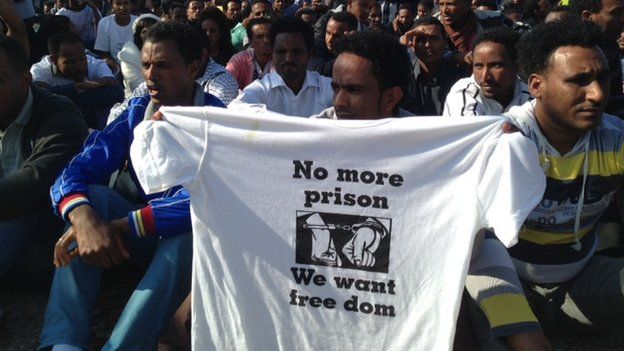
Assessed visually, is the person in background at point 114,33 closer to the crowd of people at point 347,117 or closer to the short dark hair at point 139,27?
the short dark hair at point 139,27

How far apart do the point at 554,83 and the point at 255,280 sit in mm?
1470

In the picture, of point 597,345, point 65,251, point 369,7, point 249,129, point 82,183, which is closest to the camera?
point 249,129

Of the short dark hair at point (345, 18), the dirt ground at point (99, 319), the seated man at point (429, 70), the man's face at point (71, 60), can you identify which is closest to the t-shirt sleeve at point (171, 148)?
the dirt ground at point (99, 319)

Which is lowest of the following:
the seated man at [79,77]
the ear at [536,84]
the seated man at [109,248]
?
the seated man at [109,248]

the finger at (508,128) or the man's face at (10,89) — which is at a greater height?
the finger at (508,128)

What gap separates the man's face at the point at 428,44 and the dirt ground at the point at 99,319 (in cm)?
248

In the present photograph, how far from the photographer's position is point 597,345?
11.6 ft

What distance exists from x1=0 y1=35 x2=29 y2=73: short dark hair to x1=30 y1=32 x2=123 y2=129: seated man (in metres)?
1.76

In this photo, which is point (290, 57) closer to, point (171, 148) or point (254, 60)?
point (254, 60)

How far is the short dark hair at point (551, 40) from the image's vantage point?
3158 millimetres

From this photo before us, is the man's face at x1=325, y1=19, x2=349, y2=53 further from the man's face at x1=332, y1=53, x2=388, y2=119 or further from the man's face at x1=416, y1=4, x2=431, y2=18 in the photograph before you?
the man's face at x1=332, y1=53, x2=388, y2=119

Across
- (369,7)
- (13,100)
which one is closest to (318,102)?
(13,100)

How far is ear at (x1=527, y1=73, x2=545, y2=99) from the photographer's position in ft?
10.6

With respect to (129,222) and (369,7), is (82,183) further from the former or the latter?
(369,7)
